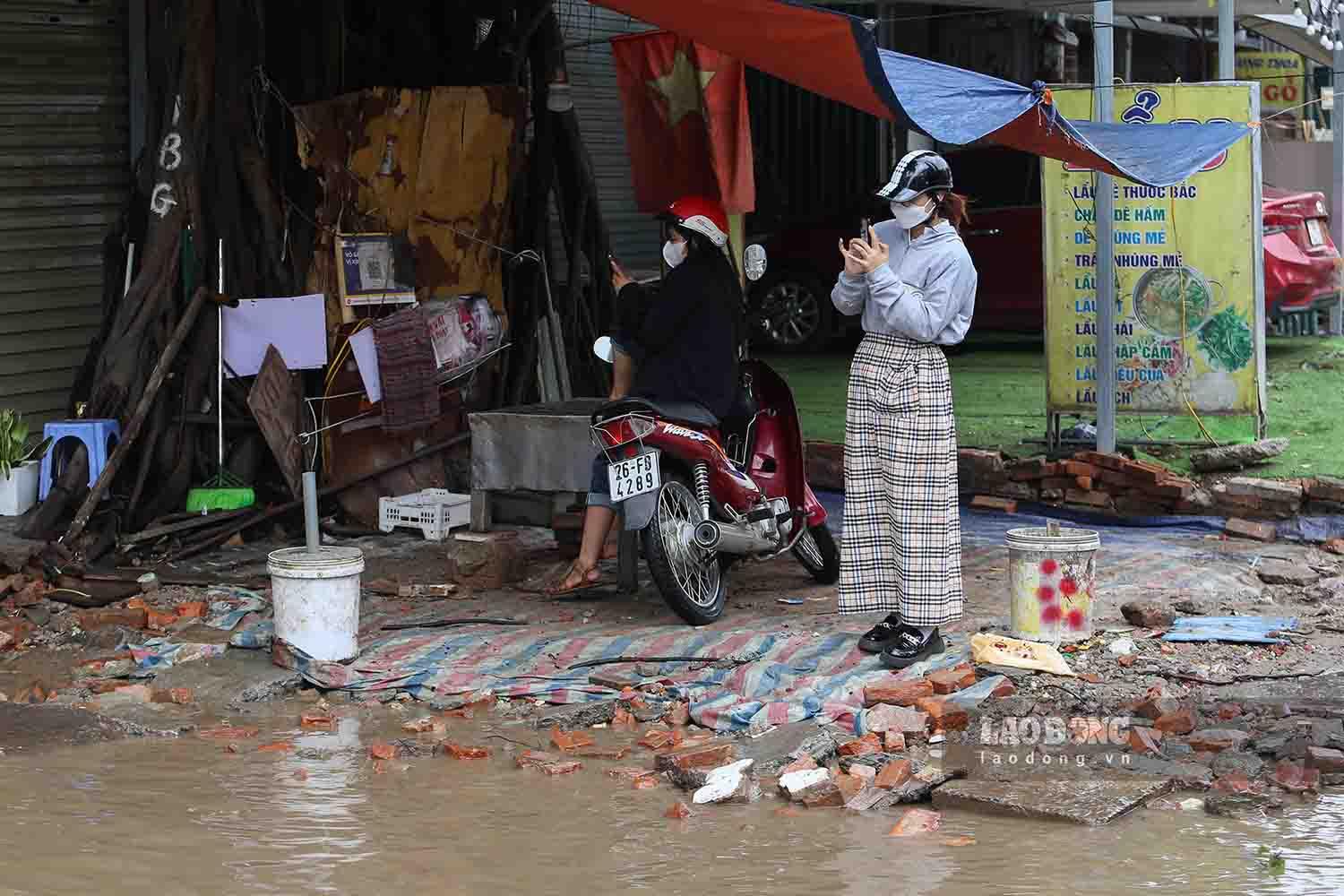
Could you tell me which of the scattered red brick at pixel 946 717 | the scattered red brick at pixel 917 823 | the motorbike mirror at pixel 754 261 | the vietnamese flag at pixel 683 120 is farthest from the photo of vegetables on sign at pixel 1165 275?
the scattered red brick at pixel 917 823

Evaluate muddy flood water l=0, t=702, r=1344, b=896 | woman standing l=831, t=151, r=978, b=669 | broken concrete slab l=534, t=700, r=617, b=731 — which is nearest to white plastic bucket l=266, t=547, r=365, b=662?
broken concrete slab l=534, t=700, r=617, b=731

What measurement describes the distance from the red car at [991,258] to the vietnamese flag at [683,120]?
6424 mm

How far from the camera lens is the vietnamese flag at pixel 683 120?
8.70 metres

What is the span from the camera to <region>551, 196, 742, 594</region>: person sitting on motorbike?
24.2 ft

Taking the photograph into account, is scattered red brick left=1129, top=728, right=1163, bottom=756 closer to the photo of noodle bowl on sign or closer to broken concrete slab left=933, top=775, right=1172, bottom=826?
broken concrete slab left=933, top=775, right=1172, bottom=826

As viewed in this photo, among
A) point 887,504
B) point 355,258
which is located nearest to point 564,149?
point 355,258

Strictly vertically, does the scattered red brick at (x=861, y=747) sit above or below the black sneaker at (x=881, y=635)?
below

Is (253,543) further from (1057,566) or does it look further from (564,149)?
(1057,566)

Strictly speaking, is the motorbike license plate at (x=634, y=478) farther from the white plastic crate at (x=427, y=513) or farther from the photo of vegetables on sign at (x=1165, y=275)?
the photo of vegetables on sign at (x=1165, y=275)

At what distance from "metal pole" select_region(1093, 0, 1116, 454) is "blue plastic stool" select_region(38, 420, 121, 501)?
5306mm

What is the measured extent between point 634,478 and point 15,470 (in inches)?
151

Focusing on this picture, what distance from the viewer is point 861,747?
5617 millimetres

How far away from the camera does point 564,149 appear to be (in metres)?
10.8

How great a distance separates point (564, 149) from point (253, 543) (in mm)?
3207
